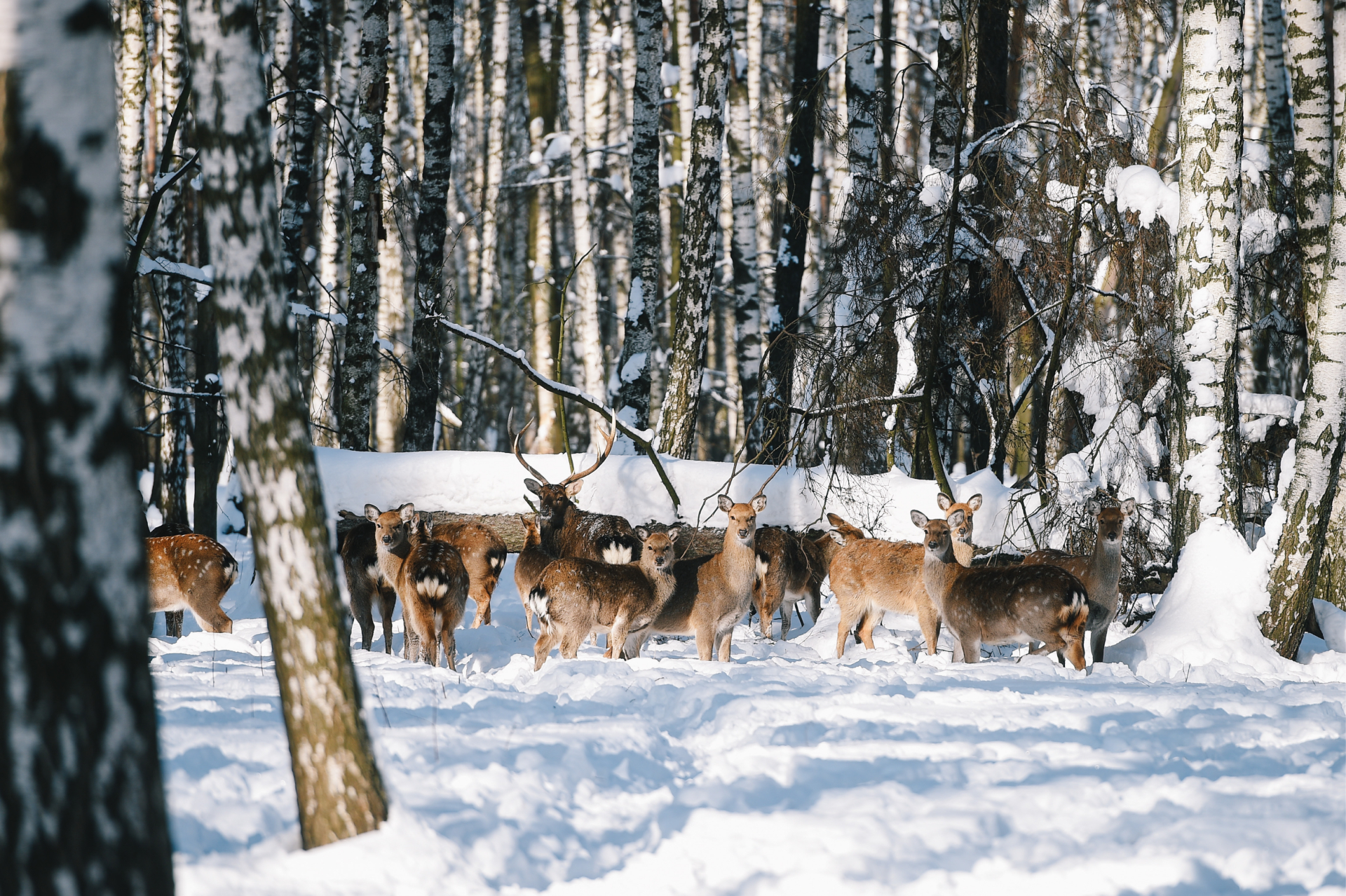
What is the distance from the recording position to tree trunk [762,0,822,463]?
1159 centimetres

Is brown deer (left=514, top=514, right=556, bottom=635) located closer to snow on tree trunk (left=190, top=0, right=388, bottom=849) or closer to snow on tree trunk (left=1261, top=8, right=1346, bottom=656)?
snow on tree trunk (left=1261, top=8, right=1346, bottom=656)

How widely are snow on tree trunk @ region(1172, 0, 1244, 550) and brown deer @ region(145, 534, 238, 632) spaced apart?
725 centimetres

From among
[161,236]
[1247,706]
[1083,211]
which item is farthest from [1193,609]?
[161,236]

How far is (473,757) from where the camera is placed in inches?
172

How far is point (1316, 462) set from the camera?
24.3 feet

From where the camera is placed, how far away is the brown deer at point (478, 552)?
381 inches

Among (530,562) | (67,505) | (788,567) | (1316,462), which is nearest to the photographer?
(67,505)

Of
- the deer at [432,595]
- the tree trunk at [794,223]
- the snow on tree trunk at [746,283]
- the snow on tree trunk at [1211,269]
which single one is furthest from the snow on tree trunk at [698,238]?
the snow on tree trunk at [1211,269]

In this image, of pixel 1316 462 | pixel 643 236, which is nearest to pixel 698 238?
pixel 643 236

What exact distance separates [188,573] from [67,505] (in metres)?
7.35

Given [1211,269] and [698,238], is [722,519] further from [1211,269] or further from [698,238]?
[1211,269]

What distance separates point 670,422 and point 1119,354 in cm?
411

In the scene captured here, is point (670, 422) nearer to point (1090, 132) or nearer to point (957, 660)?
point (957, 660)

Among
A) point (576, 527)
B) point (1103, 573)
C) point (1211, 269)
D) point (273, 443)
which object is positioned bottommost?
point (1103, 573)
